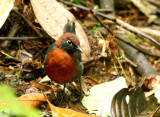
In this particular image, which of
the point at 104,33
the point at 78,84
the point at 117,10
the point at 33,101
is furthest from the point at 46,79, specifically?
the point at 117,10

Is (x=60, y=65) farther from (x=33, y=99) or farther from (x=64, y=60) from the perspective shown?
(x=33, y=99)

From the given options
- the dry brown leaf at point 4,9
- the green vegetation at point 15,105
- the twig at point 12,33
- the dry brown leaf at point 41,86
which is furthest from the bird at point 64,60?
the green vegetation at point 15,105

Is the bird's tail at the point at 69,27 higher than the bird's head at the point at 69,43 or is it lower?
higher

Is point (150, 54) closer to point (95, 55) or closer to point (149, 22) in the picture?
point (95, 55)

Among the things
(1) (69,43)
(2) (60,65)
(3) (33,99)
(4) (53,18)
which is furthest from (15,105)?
(4) (53,18)

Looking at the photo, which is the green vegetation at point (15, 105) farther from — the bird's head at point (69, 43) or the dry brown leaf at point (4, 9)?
the bird's head at point (69, 43)
